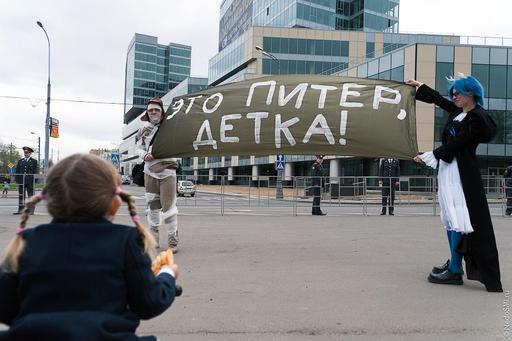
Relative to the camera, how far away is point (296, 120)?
609 centimetres

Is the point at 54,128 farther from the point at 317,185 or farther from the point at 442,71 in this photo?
the point at 442,71

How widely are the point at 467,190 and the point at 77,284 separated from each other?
4.10m

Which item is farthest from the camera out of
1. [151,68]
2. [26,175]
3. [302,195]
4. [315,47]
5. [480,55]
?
[151,68]

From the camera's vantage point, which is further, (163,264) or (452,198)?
(452,198)

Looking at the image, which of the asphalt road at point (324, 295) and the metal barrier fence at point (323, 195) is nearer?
the asphalt road at point (324, 295)

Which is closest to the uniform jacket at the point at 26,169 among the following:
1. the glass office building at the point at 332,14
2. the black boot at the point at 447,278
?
the black boot at the point at 447,278

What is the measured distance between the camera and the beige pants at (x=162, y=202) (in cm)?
662

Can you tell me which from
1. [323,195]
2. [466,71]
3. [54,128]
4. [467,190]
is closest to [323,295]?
[467,190]

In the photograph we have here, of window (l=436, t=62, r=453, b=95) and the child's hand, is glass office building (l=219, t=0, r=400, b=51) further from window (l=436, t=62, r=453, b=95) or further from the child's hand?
the child's hand

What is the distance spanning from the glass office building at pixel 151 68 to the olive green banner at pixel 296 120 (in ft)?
385

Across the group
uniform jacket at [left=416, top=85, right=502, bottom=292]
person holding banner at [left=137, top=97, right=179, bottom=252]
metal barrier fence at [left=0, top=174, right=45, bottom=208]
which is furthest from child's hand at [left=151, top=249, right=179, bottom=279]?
metal barrier fence at [left=0, top=174, right=45, bottom=208]

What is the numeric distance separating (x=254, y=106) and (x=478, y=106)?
2.63 m

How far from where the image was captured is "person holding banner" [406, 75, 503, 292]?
187 inches

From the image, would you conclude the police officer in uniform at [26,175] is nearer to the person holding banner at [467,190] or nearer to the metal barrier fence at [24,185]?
the metal barrier fence at [24,185]
